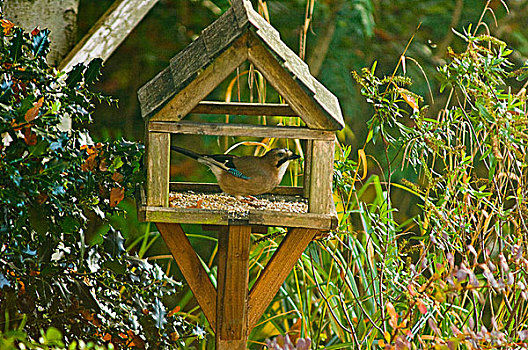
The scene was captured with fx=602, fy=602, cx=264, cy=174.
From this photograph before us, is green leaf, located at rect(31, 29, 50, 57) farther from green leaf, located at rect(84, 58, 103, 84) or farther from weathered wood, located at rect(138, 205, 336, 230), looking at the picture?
weathered wood, located at rect(138, 205, 336, 230)

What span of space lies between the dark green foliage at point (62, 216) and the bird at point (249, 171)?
20 cm

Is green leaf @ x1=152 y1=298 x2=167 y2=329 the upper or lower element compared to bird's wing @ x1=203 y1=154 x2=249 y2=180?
lower

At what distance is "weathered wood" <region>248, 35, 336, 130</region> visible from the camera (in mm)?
1197

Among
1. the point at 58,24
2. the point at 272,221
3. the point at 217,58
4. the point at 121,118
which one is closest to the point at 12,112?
the point at 217,58

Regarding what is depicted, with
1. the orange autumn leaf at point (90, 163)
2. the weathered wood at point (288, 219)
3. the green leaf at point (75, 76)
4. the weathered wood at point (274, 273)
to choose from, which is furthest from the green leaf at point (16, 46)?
the weathered wood at point (274, 273)

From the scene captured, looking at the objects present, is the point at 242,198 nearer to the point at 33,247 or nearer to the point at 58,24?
the point at 33,247

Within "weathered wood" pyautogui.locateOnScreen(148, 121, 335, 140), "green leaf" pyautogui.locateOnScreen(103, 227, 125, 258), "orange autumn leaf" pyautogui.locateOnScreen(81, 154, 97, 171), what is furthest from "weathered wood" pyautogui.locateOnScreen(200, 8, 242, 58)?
"green leaf" pyautogui.locateOnScreen(103, 227, 125, 258)

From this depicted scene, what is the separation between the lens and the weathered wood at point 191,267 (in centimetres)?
134

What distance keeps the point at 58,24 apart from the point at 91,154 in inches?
26.3

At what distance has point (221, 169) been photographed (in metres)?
1.36

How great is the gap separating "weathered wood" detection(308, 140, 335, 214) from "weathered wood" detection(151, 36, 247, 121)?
0.23 m

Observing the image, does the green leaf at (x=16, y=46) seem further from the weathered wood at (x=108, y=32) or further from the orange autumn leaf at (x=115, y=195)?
the weathered wood at (x=108, y=32)

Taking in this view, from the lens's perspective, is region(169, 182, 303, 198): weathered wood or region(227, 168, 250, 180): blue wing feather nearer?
region(227, 168, 250, 180): blue wing feather

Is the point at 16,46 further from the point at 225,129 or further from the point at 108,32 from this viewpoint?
the point at 108,32
